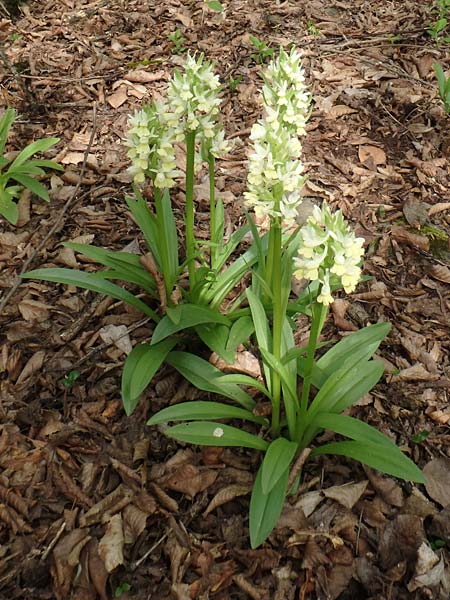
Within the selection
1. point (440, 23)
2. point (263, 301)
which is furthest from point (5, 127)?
point (440, 23)

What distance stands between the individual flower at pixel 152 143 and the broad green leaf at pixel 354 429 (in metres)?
1.40

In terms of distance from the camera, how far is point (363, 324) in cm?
348

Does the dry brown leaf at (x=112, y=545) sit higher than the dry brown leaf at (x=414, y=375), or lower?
higher

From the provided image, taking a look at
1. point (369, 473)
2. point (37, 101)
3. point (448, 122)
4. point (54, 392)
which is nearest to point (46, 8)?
point (37, 101)

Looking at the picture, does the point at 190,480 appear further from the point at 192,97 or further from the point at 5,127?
the point at 5,127

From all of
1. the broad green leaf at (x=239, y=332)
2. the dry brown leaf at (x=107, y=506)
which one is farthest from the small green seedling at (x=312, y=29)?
the dry brown leaf at (x=107, y=506)

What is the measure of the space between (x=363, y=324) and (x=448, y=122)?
254 cm

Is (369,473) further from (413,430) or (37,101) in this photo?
(37,101)

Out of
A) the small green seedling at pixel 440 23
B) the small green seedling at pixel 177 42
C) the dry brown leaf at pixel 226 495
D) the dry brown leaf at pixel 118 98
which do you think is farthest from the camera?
the small green seedling at pixel 177 42

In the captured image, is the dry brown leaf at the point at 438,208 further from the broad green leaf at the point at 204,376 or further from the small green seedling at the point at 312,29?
the small green seedling at the point at 312,29

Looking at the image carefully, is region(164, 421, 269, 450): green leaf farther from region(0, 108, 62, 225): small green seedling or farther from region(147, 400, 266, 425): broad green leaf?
region(0, 108, 62, 225): small green seedling

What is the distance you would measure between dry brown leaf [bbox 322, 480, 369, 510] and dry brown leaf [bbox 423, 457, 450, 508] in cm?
32

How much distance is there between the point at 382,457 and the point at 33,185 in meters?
3.21

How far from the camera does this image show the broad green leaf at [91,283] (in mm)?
3184
